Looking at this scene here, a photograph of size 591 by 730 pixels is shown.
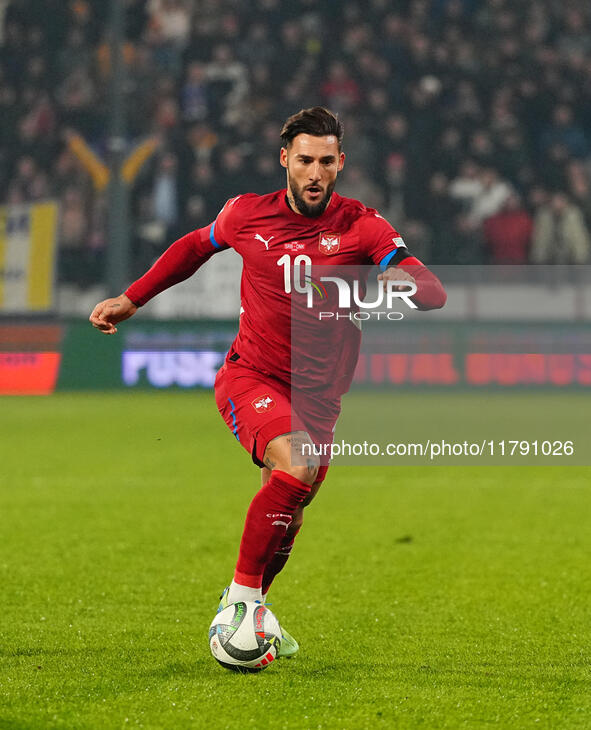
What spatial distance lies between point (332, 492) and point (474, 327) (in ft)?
23.1

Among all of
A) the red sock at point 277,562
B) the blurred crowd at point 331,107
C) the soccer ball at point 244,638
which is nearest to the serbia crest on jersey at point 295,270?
the red sock at point 277,562

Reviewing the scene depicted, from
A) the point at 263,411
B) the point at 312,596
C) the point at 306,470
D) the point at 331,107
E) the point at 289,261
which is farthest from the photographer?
the point at 331,107

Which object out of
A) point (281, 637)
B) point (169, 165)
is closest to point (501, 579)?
point (281, 637)

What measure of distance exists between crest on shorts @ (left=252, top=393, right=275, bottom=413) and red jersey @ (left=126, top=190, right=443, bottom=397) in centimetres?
14

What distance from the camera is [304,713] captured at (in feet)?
12.2

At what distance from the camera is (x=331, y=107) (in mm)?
18766

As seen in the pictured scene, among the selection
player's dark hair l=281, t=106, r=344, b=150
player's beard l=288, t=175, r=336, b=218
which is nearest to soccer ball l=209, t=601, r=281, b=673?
player's beard l=288, t=175, r=336, b=218

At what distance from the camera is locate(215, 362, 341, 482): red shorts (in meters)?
4.41

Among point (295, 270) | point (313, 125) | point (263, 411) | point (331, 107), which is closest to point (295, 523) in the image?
point (263, 411)

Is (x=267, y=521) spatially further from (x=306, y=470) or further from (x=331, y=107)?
(x=331, y=107)

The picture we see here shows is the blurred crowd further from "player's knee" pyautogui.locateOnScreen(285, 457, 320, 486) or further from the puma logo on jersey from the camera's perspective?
"player's knee" pyautogui.locateOnScreen(285, 457, 320, 486)

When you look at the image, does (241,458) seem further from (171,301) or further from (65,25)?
(65,25)

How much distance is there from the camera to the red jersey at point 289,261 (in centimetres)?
455

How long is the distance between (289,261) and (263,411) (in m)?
0.56
